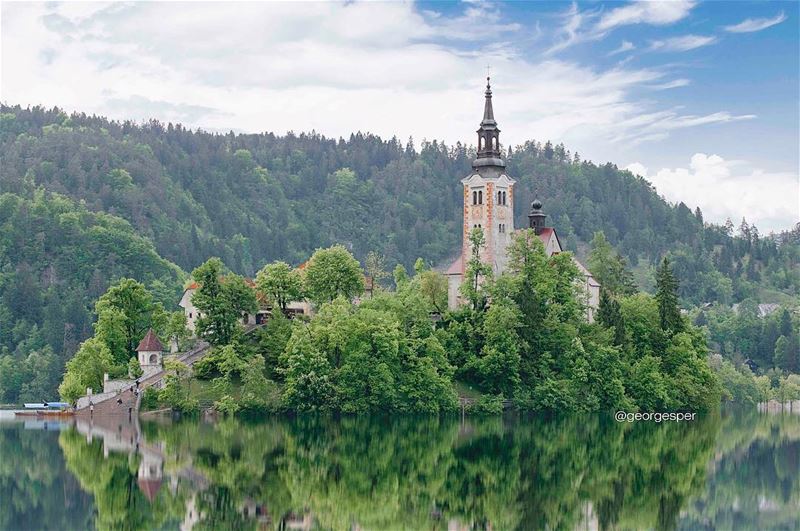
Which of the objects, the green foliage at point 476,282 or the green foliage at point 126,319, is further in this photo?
the green foliage at point 476,282

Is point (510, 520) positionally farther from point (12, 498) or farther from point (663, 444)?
point (663, 444)

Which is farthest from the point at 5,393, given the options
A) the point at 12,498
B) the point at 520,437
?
the point at 12,498

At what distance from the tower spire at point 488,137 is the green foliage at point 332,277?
14336mm

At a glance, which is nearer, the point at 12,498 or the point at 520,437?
the point at 12,498

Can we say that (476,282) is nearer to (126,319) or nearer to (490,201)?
(490,201)

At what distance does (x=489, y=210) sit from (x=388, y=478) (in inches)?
2142

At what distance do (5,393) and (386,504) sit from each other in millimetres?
87229

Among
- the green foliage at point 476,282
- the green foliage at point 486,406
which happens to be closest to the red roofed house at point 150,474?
the green foliage at point 486,406

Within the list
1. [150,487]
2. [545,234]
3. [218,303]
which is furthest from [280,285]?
[150,487]

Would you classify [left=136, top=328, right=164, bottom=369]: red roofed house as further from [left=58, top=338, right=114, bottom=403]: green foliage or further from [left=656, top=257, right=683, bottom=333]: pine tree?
[left=656, top=257, right=683, bottom=333]: pine tree

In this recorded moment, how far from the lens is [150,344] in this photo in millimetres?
88312

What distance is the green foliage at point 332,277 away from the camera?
96.4 metres

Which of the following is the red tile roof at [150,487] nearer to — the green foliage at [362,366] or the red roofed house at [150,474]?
the red roofed house at [150,474]

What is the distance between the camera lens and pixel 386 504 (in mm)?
44750
